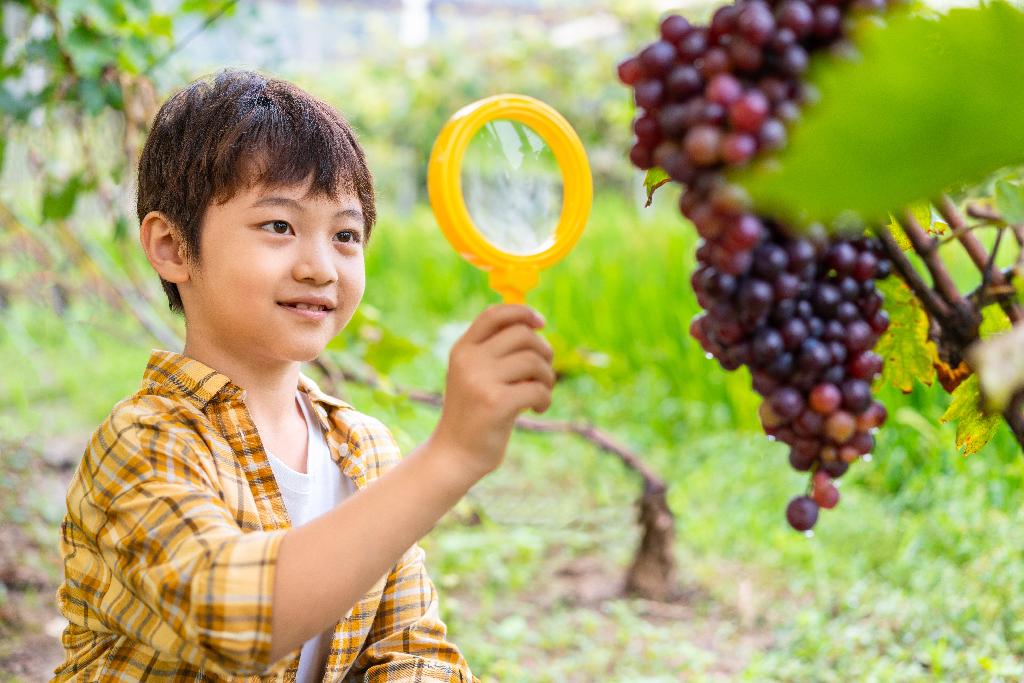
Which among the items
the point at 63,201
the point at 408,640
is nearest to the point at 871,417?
the point at 408,640

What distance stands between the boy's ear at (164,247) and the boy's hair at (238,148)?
0.01 m

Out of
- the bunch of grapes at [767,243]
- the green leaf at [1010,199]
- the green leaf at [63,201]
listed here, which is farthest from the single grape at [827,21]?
the green leaf at [63,201]

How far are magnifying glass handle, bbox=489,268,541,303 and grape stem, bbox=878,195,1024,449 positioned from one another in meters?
0.28

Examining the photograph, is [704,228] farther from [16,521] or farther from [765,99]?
[16,521]

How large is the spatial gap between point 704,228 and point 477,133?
0.31 m

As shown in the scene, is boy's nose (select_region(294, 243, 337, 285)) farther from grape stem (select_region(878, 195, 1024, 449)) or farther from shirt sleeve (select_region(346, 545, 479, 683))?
grape stem (select_region(878, 195, 1024, 449))

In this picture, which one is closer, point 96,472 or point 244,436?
point 96,472

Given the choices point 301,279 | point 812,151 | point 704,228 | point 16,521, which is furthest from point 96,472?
point 16,521

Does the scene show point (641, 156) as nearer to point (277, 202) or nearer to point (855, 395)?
point (855, 395)

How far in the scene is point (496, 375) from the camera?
87 cm

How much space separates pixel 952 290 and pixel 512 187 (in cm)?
40

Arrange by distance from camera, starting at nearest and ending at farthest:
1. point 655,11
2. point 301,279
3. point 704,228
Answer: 1. point 704,228
2. point 301,279
3. point 655,11

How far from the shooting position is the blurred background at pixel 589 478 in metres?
2.16

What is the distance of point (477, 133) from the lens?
3.05 feet
